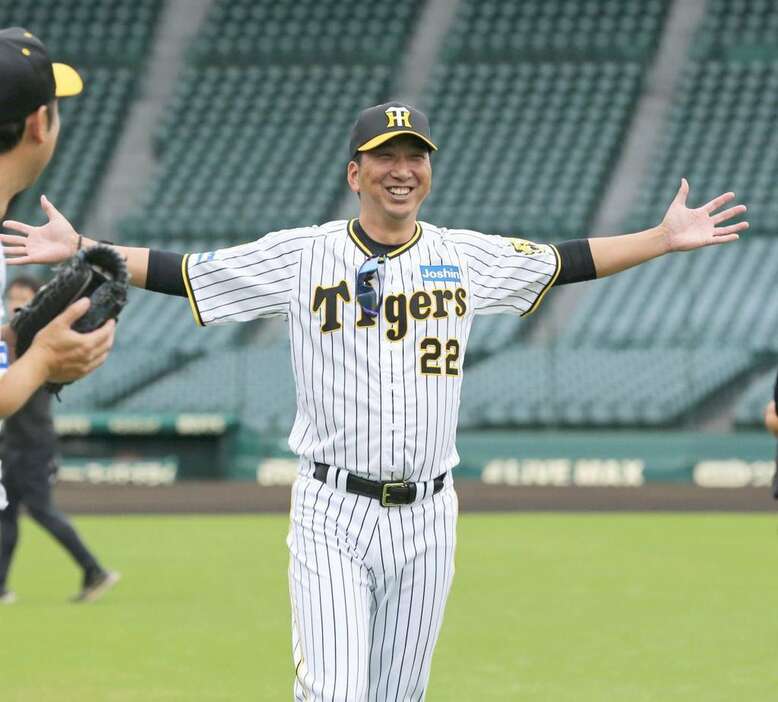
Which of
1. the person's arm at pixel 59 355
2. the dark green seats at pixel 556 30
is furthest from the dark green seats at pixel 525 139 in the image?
the person's arm at pixel 59 355

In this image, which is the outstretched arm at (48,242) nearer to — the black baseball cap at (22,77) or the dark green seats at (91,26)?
the black baseball cap at (22,77)

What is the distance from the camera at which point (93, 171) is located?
28781 mm

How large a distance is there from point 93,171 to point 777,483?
22.6 m

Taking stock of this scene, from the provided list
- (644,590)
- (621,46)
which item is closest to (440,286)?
(644,590)

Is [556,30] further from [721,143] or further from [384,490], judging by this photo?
[384,490]

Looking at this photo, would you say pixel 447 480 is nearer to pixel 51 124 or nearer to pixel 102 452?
pixel 51 124

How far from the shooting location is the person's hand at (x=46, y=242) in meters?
5.27

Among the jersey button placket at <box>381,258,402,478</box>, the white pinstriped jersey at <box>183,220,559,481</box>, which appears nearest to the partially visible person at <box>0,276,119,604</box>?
the white pinstriped jersey at <box>183,220,559,481</box>

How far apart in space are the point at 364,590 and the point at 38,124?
230 cm

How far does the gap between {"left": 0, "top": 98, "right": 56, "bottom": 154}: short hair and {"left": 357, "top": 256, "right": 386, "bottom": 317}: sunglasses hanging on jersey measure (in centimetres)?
187

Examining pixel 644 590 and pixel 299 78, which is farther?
pixel 299 78

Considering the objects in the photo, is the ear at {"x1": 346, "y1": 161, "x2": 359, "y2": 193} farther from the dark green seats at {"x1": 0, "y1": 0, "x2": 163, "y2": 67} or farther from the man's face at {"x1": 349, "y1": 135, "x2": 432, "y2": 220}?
the dark green seats at {"x1": 0, "y1": 0, "x2": 163, "y2": 67}

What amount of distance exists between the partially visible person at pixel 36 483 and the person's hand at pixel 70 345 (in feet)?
24.9

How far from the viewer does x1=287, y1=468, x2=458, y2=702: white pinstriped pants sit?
530 centimetres
